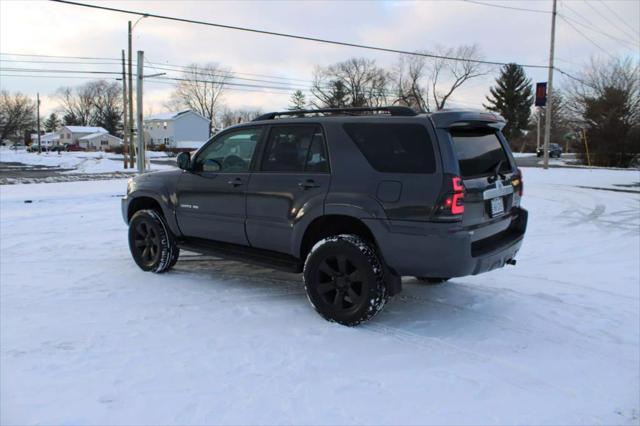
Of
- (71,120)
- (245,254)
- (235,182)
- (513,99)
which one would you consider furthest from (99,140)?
(245,254)

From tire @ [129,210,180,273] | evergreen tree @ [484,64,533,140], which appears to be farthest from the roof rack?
evergreen tree @ [484,64,533,140]

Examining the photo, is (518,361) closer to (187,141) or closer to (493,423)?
(493,423)

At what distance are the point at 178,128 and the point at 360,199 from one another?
8952cm

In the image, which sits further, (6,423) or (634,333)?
(634,333)

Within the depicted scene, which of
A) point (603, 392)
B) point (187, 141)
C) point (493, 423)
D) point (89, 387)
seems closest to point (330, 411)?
point (493, 423)

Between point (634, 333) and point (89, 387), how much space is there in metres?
4.39

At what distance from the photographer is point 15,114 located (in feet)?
286

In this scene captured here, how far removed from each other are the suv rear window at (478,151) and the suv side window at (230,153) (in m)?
2.06

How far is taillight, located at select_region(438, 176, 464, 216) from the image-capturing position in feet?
12.5

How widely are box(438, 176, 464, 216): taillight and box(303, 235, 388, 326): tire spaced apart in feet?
2.41

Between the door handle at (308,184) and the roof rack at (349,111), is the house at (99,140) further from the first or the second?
the door handle at (308,184)

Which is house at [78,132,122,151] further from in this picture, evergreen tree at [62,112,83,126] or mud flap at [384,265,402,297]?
mud flap at [384,265,402,297]

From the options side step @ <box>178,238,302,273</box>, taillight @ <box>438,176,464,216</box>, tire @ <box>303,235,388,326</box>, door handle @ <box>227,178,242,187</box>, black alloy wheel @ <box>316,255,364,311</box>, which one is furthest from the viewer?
door handle @ <box>227,178,242,187</box>

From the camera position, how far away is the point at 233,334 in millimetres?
4152
